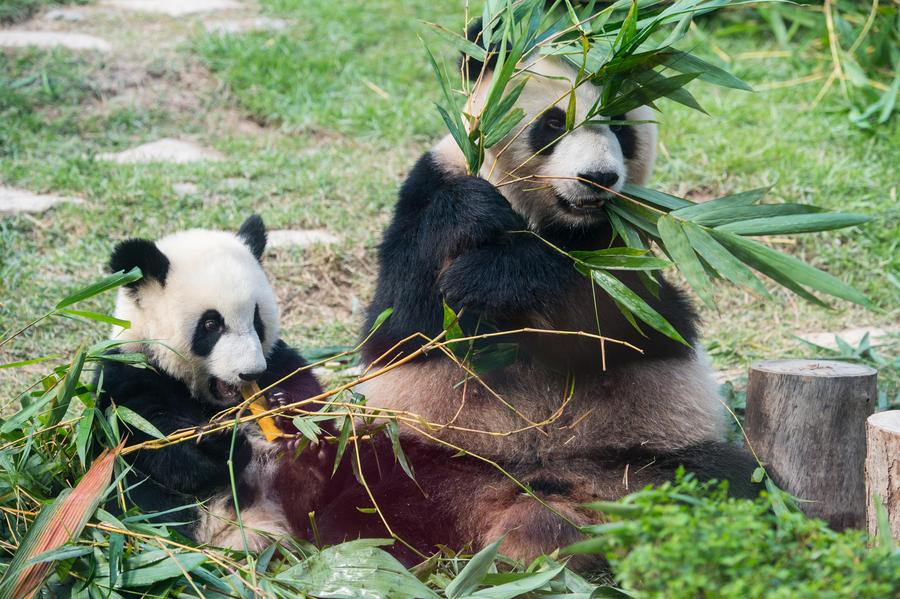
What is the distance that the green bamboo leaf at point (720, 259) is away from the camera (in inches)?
86.5

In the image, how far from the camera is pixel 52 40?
253 inches

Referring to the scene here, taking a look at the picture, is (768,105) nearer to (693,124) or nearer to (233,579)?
(693,124)

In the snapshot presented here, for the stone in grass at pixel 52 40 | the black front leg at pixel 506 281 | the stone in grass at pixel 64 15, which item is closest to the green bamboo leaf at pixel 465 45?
the black front leg at pixel 506 281

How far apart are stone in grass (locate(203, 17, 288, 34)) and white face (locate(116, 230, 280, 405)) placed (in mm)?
4508

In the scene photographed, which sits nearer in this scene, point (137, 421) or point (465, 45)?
point (137, 421)

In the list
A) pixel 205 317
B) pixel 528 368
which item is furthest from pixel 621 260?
pixel 205 317

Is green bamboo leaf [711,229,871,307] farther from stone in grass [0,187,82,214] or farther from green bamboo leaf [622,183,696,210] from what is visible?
stone in grass [0,187,82,214]

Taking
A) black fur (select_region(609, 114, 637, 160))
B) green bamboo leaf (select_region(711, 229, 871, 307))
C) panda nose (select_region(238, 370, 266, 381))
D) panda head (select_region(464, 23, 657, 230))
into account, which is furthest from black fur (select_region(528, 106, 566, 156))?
panda nose (select_region(238, 370, 266, 381))

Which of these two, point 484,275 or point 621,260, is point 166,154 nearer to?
point 484,275

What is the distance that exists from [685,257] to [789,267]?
10.1 inches

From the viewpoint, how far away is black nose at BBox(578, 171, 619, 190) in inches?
101

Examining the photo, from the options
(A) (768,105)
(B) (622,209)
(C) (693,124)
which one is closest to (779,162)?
(C) (693,124)

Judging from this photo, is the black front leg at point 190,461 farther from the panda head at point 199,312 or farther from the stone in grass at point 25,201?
the stone in grass at point 25,201

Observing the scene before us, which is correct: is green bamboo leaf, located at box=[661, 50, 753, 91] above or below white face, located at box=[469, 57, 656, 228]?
above
